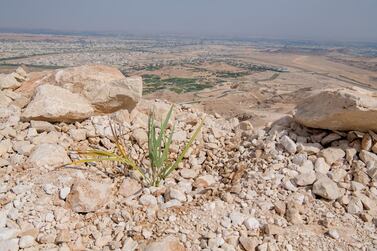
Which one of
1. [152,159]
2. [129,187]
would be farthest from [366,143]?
[129,187]

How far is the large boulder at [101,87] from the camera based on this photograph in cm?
506

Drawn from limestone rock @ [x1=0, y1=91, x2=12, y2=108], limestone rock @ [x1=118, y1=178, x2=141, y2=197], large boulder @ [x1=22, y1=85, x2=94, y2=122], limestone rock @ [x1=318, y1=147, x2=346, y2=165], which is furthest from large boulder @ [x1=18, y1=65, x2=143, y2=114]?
limestone rock @ [x1=318, y1=147, x2=346, y2=165]

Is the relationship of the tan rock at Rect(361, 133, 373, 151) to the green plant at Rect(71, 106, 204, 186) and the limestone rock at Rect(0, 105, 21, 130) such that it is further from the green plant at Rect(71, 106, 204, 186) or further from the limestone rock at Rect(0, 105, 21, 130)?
the limestone rock at Rect(0, 105, 21, 130)

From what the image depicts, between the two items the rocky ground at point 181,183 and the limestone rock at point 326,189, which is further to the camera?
the limestone rock at point 326,189

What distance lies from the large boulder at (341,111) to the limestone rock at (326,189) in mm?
932

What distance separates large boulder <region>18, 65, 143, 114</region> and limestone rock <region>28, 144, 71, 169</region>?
111cm

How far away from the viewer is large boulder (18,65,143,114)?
506cm

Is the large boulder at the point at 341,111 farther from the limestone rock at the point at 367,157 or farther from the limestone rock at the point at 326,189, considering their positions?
the limestone rock at the point at 326,189

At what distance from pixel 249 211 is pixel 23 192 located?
2.42 meters

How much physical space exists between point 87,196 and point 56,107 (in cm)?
166

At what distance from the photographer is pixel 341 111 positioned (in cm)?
403

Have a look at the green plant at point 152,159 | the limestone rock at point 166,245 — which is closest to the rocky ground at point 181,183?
the limestone rock at point 166,245

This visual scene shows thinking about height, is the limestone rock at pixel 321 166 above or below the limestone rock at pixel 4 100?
below

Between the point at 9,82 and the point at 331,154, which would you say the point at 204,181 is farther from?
A: the point at 9,82
